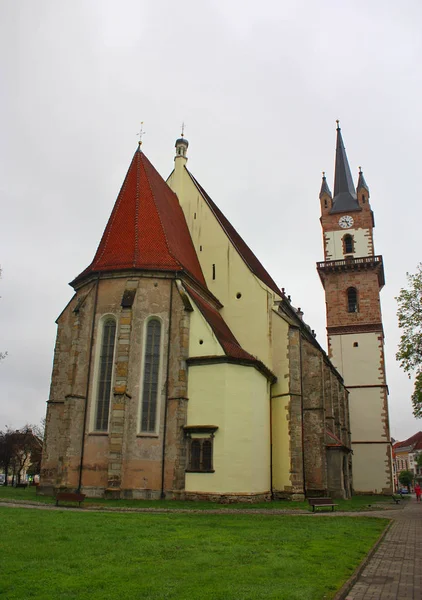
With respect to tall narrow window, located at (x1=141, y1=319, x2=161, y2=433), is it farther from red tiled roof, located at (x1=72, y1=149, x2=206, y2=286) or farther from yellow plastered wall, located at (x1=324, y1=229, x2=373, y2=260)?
yellow plastered wall, located at (x1=324, y1=229, x2=373, y2=260)

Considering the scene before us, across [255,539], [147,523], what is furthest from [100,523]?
[255,539]

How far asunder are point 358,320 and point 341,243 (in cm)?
693

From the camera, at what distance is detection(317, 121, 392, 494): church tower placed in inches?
1583

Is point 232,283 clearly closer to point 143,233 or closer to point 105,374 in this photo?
point 143,233

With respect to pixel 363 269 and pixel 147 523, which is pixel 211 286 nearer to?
pixel 147 523

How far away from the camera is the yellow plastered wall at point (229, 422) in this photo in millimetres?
21297

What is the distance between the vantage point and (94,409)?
22.3m

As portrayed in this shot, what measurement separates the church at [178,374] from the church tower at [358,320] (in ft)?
35.9

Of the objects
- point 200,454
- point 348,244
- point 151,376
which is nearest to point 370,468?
point 348,244

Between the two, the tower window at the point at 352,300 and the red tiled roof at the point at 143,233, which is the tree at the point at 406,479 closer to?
the tower window at the point at 352,300

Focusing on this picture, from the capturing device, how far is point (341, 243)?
45.7m

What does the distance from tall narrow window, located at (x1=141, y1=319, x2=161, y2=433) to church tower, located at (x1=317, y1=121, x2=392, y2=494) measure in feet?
75.9

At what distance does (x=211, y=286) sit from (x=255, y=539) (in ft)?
61.4

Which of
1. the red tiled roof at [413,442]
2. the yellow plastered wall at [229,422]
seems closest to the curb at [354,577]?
the yellow plastered wall at [229,422]
